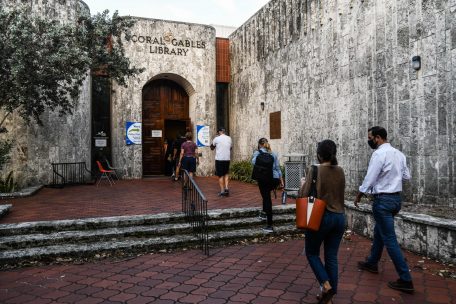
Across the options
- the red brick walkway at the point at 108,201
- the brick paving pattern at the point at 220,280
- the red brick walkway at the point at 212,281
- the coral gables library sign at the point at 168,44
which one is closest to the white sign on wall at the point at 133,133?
the coral gables library sign at the point at 168,44

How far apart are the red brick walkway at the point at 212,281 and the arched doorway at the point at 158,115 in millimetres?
9383

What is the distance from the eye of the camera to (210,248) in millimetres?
5625

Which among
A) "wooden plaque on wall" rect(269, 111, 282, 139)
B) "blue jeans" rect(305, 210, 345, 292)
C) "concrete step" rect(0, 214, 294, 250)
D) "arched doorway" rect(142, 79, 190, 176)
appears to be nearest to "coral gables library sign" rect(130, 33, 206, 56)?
"arched doorway" rect(142, 79, 190, 176)

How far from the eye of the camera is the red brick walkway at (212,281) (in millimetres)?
3771

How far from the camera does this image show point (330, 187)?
3469 millimetres

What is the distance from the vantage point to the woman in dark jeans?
11.2ft

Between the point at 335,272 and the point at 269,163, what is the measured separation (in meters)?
2.71

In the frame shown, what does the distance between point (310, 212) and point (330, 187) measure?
32cm

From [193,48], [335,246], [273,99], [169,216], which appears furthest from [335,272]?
[193,48]

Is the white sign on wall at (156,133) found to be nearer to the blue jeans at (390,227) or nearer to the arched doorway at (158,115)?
the arched doorway at (158,115)

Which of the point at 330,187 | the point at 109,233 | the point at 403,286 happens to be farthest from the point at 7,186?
the point at 403,286

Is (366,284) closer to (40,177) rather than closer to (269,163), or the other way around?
(269,163)

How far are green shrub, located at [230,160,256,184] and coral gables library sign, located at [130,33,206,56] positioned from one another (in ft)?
15.7

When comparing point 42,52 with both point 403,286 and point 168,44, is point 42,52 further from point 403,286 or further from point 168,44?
point 403,286
